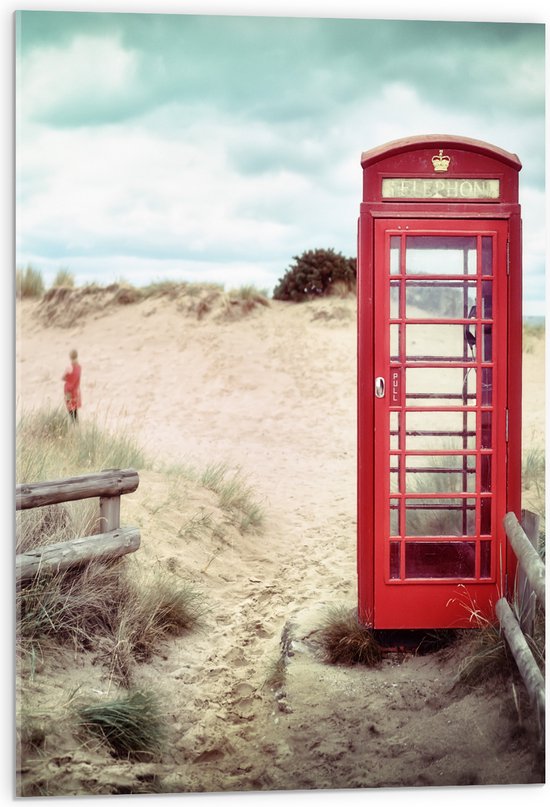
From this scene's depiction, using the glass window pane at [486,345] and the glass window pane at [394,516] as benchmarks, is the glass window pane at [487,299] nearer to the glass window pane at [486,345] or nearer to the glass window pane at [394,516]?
the glass window pane at [486,345]

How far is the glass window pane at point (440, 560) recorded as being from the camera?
4074 millimetres

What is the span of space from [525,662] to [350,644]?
2.93 feet

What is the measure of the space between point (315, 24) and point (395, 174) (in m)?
0.95

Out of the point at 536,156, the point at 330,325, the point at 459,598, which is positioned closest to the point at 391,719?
the point at 459,598

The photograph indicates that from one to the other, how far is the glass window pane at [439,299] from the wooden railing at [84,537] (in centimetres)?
170

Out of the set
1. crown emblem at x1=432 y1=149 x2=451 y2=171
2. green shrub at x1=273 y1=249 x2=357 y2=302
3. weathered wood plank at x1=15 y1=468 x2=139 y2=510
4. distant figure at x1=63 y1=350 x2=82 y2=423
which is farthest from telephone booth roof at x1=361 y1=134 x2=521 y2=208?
green shrub at x1=273 y1=249 x2=357 y2=302

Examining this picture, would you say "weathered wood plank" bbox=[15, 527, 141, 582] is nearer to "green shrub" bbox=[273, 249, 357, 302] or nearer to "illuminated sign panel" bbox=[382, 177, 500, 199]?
"illuminated sign panel" bbox=[382, 177, 500, 199]

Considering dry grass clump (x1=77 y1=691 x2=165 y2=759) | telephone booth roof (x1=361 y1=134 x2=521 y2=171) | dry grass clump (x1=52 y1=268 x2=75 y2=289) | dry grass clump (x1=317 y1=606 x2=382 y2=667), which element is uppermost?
dry grass clump (x1=52 y1=268 x2=75 y2=289)

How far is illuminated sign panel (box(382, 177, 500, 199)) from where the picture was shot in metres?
3.94

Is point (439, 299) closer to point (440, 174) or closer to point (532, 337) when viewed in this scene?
point (440, 174)

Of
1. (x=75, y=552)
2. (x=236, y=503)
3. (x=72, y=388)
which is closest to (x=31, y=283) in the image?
(x=72, y=388)

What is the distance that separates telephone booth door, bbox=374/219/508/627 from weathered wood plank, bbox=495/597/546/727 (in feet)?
0.75

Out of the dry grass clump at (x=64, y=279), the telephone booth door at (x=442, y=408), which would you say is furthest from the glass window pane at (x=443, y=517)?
the dry grass clump at (x=64, y=279)

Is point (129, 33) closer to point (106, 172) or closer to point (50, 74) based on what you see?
point (50, 74)
